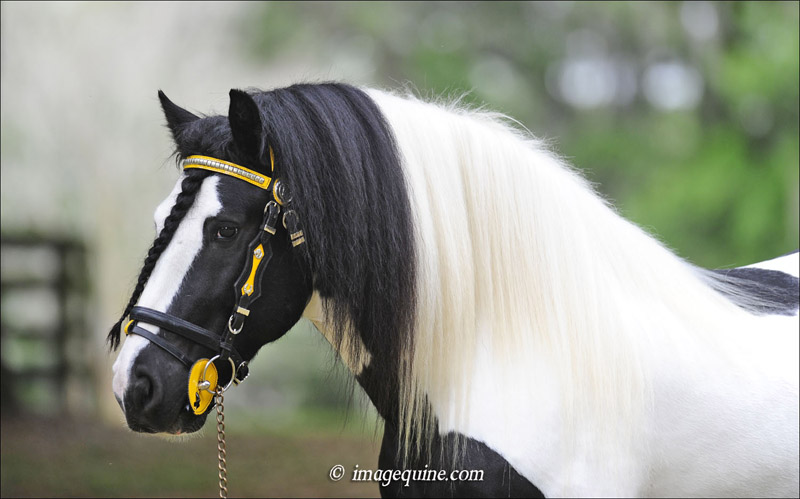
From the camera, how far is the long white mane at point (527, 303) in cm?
177

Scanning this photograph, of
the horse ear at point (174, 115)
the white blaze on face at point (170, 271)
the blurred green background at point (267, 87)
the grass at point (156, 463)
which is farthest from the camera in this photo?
the blurred green background at point (267, 87)

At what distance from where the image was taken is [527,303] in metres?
1.87

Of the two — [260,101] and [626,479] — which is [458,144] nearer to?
[260,101]

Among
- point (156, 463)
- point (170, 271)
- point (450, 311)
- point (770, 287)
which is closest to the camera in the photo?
point (170, 271)

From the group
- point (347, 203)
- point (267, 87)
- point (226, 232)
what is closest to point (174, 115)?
point (226, 232)

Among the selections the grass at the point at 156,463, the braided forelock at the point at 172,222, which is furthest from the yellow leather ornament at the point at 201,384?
the grass at the point at 156,463

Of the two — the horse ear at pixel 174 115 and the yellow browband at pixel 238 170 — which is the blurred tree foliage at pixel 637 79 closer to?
the horse ear at pixel 174 115

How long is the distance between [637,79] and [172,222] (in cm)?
948

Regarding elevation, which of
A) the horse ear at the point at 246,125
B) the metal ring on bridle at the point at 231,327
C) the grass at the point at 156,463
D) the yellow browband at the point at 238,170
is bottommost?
the grass at the point at 156,463

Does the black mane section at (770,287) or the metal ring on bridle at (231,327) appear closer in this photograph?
the metal ring on bridle at (231,327)

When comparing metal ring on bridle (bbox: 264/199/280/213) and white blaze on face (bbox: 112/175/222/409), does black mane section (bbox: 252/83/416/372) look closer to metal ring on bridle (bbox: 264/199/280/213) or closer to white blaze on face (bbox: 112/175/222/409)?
metal ring on bridle (bbox: 264/199/280/213)

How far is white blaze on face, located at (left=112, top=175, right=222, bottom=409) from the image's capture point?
1714 millimetres

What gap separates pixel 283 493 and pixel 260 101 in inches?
157

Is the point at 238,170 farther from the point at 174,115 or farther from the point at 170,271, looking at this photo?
the point at 174,115
